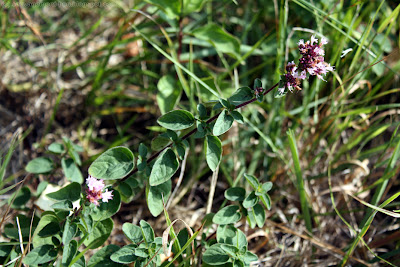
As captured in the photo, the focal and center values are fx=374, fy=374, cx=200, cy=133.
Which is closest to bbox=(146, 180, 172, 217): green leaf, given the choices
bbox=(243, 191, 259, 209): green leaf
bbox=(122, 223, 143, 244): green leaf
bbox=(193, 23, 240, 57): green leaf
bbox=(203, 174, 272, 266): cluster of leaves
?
bbox=(122, 223, 143, 244): green leaf

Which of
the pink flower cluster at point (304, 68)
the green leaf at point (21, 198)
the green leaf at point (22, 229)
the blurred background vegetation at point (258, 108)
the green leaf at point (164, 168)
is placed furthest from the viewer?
the blurred background vegetation at point (258, 108)

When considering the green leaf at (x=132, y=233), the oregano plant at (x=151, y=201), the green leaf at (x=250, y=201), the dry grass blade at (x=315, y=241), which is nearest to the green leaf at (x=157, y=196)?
the oregano plant at (x=151, y=201)

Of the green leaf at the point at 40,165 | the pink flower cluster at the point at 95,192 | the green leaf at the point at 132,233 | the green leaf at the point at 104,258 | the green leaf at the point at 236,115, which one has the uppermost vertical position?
the green leaf at the point at 236,115

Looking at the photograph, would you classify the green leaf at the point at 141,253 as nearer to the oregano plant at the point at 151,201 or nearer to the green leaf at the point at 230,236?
the oregano plant at the point at 151,201

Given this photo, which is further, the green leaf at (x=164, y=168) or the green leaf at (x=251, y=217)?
the green leaf at (x=251, y=217)

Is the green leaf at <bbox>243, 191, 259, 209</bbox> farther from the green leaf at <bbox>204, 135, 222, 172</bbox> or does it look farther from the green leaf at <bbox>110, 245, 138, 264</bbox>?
the green leaf at <bbox>110, 245, 138, 264</bbox>
